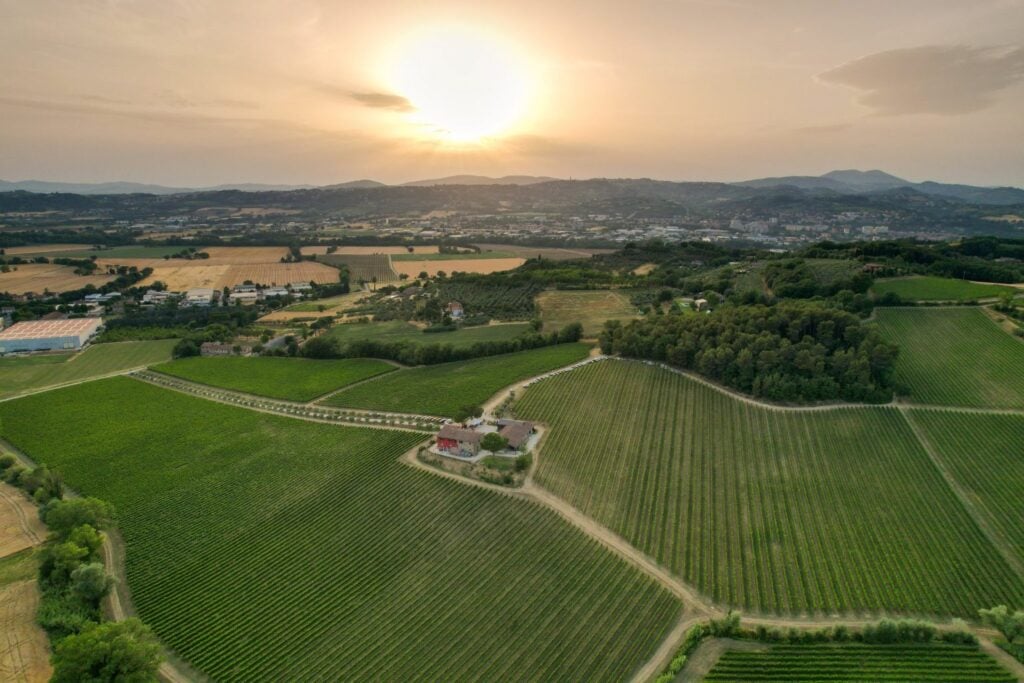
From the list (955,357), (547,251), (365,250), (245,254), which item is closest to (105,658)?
(955,357)

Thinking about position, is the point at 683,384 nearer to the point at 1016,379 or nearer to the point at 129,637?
the point at 1016,379

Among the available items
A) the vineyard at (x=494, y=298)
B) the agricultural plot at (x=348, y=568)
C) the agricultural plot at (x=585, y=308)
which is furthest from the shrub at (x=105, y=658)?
the vineyard at (x=494, y=298)

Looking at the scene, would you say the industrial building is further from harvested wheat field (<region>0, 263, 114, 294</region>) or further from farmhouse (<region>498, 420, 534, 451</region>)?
farmhouse (<region>498, 420, 534, 451</region>)

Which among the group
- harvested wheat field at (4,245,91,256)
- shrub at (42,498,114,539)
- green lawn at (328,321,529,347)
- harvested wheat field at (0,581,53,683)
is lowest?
harvested wheat field at (0,581,53,683)

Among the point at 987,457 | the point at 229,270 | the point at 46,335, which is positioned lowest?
the point at 987,457

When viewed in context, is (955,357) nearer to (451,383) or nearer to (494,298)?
(451,383)

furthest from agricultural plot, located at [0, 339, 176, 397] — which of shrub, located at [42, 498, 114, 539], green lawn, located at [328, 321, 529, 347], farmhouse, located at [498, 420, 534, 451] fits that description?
farmhouse, located at [498, 420, 534, 451]
